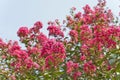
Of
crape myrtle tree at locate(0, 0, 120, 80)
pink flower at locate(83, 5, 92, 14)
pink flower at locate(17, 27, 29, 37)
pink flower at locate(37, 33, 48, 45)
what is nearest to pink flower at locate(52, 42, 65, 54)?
A: crape myrtle tree at locate(0, 0, 120, 80)

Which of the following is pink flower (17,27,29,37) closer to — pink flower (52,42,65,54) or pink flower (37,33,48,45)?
pink flower (37,33,48,45)

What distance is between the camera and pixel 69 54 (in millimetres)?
8406

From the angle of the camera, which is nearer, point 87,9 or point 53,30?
point 53,30

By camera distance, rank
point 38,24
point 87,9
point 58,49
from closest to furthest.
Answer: point 58,49 < point 38,24 < point 87,9

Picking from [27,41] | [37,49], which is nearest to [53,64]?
[37,49]

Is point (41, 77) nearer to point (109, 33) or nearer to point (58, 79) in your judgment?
point (58, 79)

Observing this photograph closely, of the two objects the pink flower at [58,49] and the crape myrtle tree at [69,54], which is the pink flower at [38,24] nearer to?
the crape myrtle tree at [69,54]

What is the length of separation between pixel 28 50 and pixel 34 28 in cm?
114

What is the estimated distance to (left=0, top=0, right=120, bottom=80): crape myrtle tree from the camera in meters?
6.40

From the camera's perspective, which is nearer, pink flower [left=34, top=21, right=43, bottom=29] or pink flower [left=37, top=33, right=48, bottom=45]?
pink flower [left=37, top=33, right=48, bottom=45]

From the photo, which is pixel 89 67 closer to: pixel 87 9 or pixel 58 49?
pixel 58 49

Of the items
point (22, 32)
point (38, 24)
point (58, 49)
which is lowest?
point (58, 49)

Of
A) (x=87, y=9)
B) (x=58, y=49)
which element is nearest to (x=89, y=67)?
(x=58, y=49)

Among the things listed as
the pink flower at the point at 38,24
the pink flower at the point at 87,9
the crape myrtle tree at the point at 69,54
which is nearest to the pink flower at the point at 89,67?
the crape myrtle tree at the point at 69,54
